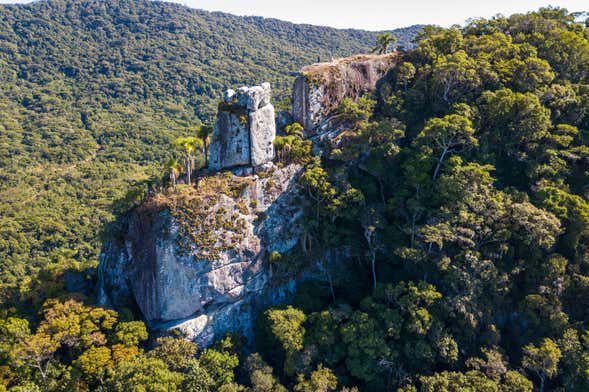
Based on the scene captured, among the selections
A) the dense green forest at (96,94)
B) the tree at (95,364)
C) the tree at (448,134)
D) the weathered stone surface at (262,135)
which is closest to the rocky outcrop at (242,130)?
the weathered stone surface at (262,135)

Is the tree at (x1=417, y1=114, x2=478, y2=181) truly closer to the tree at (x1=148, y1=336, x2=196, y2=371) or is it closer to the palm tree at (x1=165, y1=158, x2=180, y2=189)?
the palm tree at (x1=165, y1=158, x2=180, y2=189)

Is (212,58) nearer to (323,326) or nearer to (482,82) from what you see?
(482,82)

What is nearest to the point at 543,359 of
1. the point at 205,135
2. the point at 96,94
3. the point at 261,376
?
the point at 261,376

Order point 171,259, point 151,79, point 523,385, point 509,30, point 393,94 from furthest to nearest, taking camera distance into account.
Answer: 1. point 151,79
2. point 509,30
3. point 393,94
4. point 171,259
5. point 523,385

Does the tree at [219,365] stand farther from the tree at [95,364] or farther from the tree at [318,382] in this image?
the tree at [95,364]

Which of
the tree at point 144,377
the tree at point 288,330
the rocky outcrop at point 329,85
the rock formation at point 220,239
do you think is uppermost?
the rocky outcrop at point 329,85

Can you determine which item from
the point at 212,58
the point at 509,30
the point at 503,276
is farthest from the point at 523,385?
the point at 212,58

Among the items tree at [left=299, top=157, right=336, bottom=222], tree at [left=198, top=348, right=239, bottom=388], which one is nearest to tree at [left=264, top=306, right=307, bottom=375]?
tree at [left=198, top=348, right=239, bottom=388]
